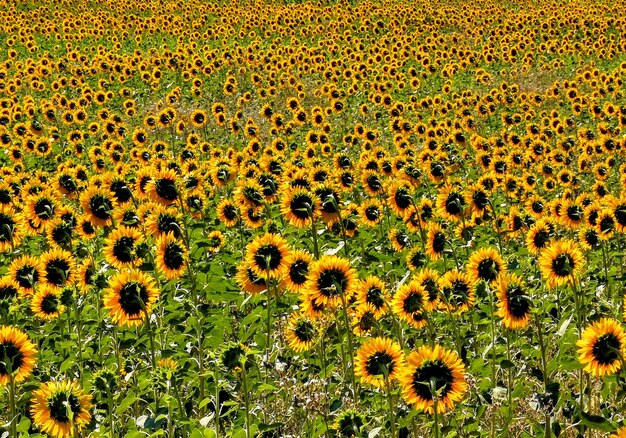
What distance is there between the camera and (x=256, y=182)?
6.72m

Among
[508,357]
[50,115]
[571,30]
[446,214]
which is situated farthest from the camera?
[571,30]

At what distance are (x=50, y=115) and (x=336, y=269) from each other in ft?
36.6

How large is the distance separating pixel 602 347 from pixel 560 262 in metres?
1.13

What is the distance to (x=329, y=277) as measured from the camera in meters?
4.04

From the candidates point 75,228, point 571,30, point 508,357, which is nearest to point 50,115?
point 75,228

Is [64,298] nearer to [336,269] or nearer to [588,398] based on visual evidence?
[336,269]

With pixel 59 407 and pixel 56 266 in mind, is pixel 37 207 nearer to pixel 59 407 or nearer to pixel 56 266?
pixel 56 266

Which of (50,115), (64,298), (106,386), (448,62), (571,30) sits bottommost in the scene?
(106,386)

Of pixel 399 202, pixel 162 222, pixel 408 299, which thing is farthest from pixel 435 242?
pixel 162 222

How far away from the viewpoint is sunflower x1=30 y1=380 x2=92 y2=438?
3395 millimetres

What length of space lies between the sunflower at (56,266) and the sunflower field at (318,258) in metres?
0.02

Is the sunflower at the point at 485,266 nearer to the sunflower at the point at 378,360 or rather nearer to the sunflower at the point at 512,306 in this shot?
the sunflower at the point at 512,306

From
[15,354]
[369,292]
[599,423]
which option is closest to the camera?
[599,423]

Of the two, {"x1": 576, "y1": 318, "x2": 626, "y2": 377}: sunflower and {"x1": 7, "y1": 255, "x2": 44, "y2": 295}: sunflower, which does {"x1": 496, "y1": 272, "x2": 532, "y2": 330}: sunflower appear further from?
{"x1": 7, "y1": 255, "x2": 44, "y2": 295}: sunflower
